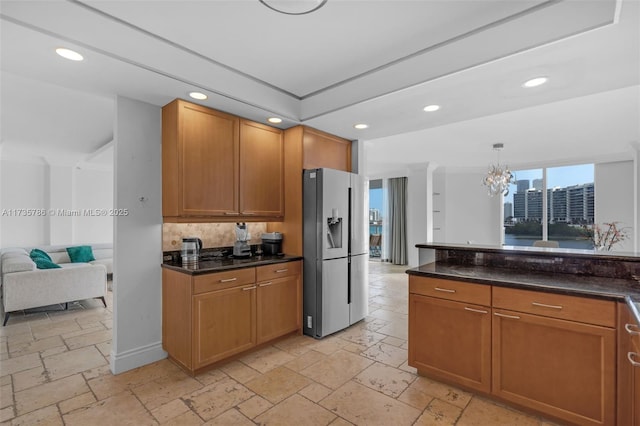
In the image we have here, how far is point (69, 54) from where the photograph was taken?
2.04 meters

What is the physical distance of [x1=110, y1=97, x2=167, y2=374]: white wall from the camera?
2721 millimetres

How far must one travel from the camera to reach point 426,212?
761cm

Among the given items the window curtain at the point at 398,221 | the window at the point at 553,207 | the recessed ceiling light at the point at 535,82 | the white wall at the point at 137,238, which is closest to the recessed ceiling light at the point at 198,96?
the white wall at the point at 137,238

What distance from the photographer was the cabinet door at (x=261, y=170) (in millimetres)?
3277

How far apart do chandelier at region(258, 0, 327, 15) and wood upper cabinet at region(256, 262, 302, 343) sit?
7.05 ft

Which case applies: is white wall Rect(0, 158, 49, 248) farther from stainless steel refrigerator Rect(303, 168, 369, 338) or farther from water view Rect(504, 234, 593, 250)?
water view Rect(504, 234, 593, 250)

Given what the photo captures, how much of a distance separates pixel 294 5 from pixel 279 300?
2.59 metres

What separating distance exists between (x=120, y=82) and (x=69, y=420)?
8.02 ft

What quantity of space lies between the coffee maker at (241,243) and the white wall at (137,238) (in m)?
0.73

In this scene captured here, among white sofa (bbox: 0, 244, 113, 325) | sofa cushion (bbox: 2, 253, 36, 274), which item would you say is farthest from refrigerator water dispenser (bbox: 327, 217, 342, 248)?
sofa cushion (bbox: 2, 253, 36, 274)

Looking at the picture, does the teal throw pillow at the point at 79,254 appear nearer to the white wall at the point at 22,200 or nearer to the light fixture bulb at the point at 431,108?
the white wall at the point at 22,200

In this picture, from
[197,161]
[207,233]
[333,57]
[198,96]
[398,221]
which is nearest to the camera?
[333,57]

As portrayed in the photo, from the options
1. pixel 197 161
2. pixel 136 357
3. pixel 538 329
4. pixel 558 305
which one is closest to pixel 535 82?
pixel 558 305

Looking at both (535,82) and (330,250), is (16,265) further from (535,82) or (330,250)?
(535,82)
